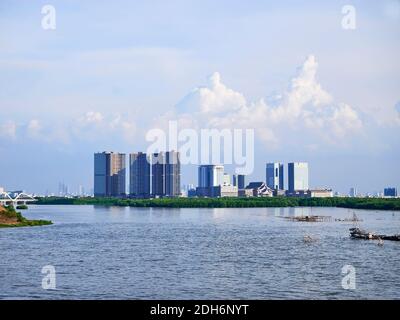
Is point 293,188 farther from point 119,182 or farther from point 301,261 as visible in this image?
point 301,261

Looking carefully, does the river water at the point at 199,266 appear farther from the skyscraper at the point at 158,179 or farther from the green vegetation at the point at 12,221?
the skyscraper at the point at 158,179

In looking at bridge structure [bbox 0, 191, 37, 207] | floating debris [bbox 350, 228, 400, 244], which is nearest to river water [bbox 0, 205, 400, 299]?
floating debris [bbox 350, 228, 400, 244]

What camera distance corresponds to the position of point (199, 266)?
17.1 metres

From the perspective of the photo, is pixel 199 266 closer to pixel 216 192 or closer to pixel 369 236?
pixel 369 236

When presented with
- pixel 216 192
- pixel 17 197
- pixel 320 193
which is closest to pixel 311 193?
pixel 320 193

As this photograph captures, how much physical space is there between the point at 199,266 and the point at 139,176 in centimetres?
7388

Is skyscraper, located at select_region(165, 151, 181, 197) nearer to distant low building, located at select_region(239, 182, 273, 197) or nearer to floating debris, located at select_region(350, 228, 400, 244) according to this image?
distant low building, located at select_region(239, 182, 273, 197)

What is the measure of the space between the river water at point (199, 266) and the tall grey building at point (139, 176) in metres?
61.1

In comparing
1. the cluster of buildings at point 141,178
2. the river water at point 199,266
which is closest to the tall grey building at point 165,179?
the cluster of buildings at point 141,178

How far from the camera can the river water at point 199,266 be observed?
13.4 m

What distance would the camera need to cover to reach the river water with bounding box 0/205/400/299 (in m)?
13.4

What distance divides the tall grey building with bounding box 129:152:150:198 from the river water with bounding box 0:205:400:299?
201 feet
